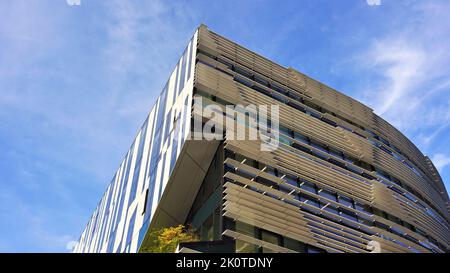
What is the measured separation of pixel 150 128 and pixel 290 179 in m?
11.7

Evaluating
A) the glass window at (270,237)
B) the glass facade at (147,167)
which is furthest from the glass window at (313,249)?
the glass facade at (147,167)

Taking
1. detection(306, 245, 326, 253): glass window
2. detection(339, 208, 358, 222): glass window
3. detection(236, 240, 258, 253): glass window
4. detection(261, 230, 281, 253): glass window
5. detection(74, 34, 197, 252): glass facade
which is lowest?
detection(236, 240, 258, 253): glass window

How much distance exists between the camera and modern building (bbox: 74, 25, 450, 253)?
18.6 m

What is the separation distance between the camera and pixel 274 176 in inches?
775

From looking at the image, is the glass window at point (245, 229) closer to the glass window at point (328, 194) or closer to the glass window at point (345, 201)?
the glass window at point (328, 194)

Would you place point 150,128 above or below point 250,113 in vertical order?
above

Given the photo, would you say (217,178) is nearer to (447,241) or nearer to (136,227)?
(136,227)

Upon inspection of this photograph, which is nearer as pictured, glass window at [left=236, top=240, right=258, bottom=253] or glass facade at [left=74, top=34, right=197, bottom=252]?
glass window at [left=236, top=240, right=258, bottom=253]

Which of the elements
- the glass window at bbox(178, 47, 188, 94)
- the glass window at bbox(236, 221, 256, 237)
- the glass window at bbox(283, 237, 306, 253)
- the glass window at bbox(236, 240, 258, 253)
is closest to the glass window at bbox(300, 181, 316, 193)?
the glass window at bbox(283, 237, 306, 253)

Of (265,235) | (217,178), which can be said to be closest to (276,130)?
(217,178)

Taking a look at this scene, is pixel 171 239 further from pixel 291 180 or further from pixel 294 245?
pixel 291 180

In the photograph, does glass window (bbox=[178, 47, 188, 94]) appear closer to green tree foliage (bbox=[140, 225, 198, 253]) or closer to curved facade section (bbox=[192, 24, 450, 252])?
curved facade section (bbox=[192, 24, 450, 252])

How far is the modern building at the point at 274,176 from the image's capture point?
18.6 meters

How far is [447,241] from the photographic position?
27.4 meters
